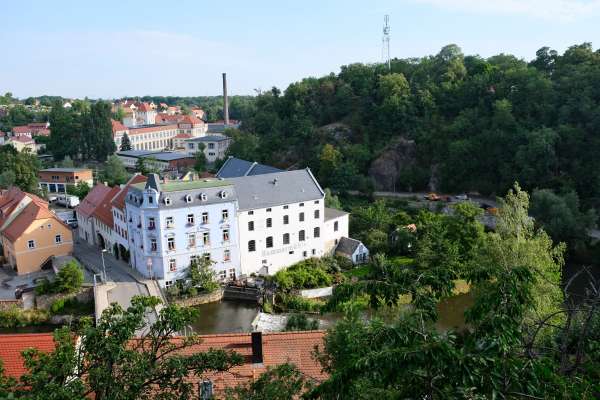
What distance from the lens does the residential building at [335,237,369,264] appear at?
32344 mm

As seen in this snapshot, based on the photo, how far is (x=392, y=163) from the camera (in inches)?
2058

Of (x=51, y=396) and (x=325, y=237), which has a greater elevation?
(x=51, y=396)

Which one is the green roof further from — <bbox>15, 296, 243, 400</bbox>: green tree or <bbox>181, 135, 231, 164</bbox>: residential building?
<bbox>181, 135, 231, 164</bbox>: residential building

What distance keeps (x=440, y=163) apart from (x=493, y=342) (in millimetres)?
46812

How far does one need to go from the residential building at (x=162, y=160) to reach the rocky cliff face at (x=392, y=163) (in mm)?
25995

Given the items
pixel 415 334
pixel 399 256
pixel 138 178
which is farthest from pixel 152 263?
pixel 415 334

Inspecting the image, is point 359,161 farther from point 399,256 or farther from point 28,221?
point 28,221

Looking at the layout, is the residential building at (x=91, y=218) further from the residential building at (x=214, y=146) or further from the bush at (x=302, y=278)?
the residential building at (x=214, y=146)

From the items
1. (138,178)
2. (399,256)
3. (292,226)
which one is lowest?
(399,256)

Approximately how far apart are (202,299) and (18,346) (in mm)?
15265

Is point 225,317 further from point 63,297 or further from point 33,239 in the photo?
point 33,239

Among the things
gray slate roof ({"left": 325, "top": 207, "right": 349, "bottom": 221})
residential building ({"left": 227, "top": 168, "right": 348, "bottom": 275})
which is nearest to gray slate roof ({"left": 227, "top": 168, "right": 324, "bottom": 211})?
residential building ({"left": 227, "top": 168, "right": 348, "bottom": 275})

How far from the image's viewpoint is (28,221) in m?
31.6

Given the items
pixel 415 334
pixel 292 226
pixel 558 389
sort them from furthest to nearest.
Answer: pixel 292 226, pixel 415 334, pixel 558 389
